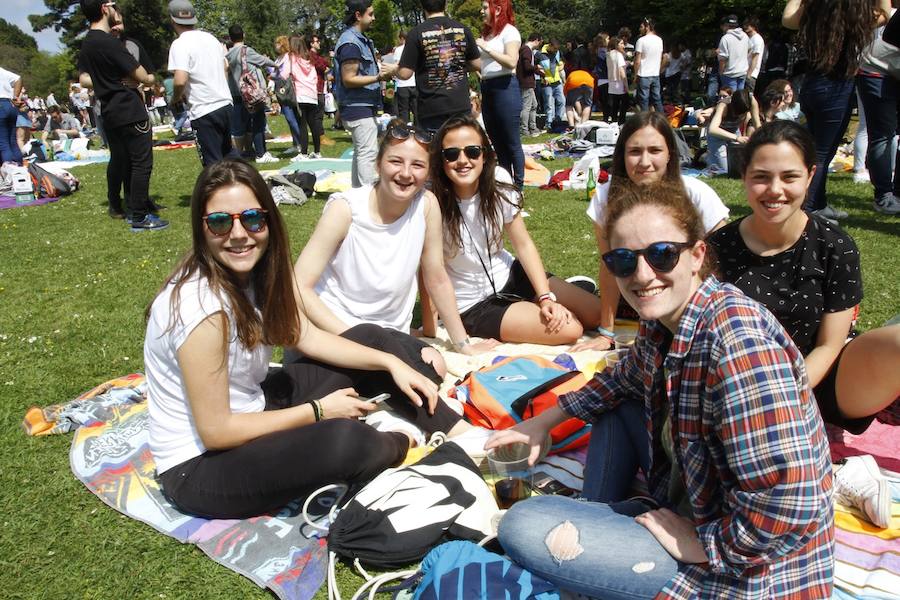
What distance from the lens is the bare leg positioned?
7.89 feet

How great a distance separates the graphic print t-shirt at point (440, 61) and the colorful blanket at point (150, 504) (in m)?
4.16

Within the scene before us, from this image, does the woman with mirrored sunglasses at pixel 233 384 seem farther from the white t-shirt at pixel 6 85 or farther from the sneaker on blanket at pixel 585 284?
the white t-shirt at pixel 6 85

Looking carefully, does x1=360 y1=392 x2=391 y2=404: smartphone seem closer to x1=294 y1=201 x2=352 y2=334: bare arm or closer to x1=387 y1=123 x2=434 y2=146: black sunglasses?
x1=294 y1=201 x2=352 y2=334: bare arm

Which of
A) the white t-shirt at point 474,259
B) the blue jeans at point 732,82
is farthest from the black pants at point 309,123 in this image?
the white t-shirt at point 474,259

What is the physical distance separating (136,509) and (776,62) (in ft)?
44.2

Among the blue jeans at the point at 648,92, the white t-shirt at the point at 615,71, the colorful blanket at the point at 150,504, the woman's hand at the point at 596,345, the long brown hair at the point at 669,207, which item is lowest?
the colorful blanket at the point at 150,504

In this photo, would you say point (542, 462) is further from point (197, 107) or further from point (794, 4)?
point (197, 107)

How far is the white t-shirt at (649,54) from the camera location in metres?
12.6

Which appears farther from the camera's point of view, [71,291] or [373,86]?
[373,86]

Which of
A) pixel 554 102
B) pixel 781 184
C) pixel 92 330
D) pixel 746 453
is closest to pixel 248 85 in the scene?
pixel 92 330

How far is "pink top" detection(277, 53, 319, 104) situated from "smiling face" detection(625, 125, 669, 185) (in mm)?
9048

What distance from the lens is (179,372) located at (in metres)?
2.46

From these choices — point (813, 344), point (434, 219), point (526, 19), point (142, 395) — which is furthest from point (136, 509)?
point (526, 19)

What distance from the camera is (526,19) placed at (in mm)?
41594
